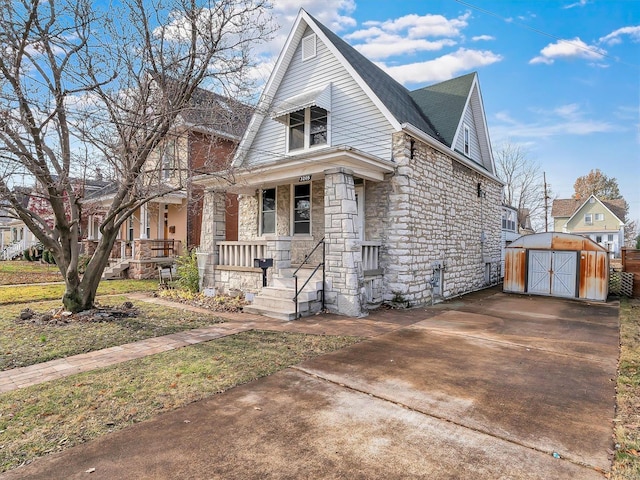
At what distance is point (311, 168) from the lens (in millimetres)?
8742

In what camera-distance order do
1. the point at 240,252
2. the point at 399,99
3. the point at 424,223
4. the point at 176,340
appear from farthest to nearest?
1. the point at 399,99
2. the point at 240,252
3. the point at 424,223
4. the point at 176,340

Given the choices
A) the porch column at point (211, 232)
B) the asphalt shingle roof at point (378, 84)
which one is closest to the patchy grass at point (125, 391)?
the porch column at point (211, 232)

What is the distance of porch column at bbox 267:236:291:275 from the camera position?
927 cm

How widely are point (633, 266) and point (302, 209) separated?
1204 cm

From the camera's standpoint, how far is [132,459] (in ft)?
9.20

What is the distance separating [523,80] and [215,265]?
1244cm

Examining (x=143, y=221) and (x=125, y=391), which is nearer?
(x=125, y=391)

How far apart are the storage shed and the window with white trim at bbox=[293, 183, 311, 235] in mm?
7797

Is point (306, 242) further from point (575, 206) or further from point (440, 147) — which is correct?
point (575, 206)

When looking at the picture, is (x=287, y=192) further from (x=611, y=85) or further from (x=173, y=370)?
(x=611, y=85)

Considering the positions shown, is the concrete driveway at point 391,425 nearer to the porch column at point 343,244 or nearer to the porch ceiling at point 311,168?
the porch column at point 343,244

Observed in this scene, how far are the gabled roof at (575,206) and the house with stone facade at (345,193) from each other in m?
36.1

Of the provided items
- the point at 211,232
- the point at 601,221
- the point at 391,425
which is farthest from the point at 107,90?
the point at 601,221

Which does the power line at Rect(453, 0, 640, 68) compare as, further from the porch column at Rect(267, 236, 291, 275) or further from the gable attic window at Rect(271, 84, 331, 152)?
the porch column at Rect(267, 236, 291, 275)
